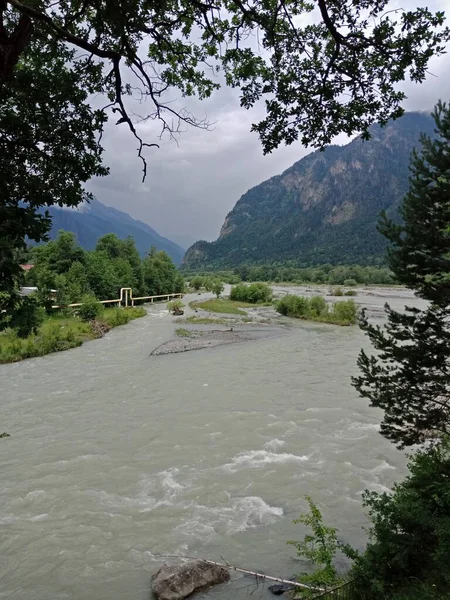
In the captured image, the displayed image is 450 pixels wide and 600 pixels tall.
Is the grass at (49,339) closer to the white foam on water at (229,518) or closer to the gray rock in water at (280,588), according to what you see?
the white foam on water at (229,518)

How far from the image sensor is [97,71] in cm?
640

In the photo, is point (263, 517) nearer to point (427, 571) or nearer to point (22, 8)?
point (427, 571)

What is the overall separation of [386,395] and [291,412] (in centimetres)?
968

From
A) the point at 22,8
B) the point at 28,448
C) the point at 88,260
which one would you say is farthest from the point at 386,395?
the point at 88,260

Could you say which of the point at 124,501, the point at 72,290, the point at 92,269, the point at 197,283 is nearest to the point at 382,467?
the point at 124,501

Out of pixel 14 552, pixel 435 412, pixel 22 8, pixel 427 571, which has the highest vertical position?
pixel 22 8

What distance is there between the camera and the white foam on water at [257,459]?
41.7 ft

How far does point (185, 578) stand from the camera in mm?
7520

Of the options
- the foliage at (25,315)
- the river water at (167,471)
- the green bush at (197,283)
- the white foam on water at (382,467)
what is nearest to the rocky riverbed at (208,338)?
the river water at (167,471)

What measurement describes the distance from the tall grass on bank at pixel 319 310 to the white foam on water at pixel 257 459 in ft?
116

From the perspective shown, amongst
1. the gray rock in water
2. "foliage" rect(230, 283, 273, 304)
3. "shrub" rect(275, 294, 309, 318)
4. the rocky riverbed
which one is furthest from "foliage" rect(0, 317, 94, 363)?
"foliage" rect(230, 283, 273, 304)

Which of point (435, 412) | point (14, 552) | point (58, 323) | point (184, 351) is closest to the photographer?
point (435, 412)

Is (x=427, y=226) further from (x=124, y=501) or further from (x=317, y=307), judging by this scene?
(x=317, y=307)

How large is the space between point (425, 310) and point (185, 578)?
285 inches
